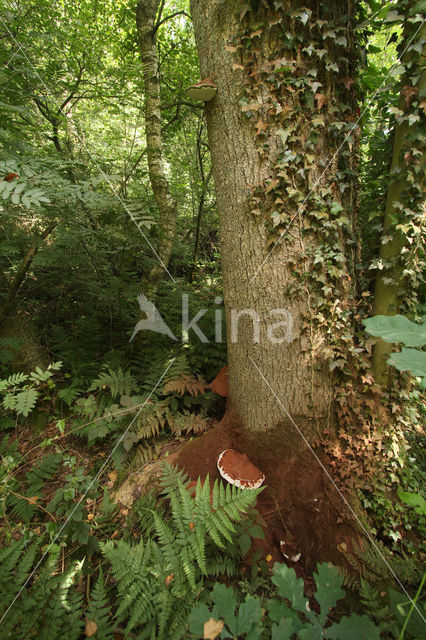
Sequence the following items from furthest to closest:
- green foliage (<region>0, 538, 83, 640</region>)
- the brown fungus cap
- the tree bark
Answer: the tree bark
the brown fungus cap
green foliage (<region>0, 538, 83, 640</region>)

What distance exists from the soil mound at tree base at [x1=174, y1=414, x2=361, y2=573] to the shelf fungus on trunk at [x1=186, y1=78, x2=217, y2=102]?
2.73 m

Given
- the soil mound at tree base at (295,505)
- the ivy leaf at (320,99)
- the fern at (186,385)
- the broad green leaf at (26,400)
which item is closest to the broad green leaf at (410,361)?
the soil mound at tree base at (295,505)

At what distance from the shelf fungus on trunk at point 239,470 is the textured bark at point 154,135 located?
2.50 m

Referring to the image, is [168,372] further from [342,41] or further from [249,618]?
[342,41]

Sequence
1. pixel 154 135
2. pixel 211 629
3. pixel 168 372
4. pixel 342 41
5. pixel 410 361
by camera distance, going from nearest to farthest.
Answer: pixel 410 361, pixel 211 629, pixel 342 41, pixel 168 372, pixel 154 135

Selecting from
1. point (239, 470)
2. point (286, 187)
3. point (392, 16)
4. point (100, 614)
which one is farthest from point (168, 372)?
point (392, 16)

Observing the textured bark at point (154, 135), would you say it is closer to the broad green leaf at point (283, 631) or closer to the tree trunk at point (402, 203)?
the tree trunk at point (402, 203)

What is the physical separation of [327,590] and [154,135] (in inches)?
195

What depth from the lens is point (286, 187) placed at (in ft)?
7.01

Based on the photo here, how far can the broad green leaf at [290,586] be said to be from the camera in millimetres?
1195

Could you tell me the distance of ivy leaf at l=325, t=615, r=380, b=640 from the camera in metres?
1.15

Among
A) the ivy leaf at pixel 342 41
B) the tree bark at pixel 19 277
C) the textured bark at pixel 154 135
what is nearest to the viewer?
the ivy leaf at pixel 342 41

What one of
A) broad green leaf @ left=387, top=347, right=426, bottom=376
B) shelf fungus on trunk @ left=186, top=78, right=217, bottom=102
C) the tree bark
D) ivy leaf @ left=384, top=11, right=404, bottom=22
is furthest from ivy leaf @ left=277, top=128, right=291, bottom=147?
the tree bark

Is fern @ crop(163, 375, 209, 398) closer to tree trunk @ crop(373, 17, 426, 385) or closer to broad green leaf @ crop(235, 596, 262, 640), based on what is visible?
tree trunk @ crop(373, 17, 426, 385)
